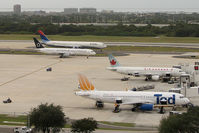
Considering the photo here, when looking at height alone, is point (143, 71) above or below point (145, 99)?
above

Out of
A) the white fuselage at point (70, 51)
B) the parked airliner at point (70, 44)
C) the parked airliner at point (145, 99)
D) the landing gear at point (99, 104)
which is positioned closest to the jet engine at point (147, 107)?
the parked airliner at point (145, 99)

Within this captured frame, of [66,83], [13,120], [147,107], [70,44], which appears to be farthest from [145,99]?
[70,44]

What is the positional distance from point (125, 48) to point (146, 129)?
10450cm

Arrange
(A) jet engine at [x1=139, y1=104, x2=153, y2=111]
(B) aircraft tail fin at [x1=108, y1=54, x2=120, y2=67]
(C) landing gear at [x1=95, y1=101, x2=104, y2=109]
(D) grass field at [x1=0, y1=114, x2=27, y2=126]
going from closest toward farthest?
(D) grass field at [x1=0, y1=114, x2=27, y2=126] → (A) jet engine at [x1=139, y1=104, x2=153, y2=111] → (C) landing gear at [x1=95, y1=101, x2=104, y2=109] → (B) aircraft tail fin at [x1=108, y1=54, x2=120, y2=67]

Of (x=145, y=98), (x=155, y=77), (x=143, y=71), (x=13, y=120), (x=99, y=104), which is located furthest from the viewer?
(x=143, y=71)

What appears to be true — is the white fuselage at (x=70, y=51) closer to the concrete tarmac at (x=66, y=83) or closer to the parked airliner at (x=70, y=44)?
the concrete tarmac at (x=66, y=83)

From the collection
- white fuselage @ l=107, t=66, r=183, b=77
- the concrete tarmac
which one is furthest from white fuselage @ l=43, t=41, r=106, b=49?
white fuselage @ l=107, t=66, r=183, b=77

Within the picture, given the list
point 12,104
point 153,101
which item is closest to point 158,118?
Answer: point 153,101

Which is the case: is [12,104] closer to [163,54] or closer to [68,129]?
[68,129]

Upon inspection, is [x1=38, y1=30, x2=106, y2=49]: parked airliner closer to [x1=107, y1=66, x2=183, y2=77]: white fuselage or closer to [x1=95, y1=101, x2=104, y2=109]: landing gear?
[x1=107, y1=66, x2=183, y2=77]: white fuselage

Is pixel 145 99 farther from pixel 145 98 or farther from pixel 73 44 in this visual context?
pixel 73 44

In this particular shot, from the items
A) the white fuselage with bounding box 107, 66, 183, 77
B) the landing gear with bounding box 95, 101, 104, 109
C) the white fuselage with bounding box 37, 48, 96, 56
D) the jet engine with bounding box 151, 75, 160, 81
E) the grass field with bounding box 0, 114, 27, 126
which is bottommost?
the grass field with bounding box 0, 114, 27, 126

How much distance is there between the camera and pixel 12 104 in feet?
224

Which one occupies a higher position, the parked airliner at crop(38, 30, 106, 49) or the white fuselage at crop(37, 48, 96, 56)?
the parked airliner at crop(38, 30, 106, 49)
